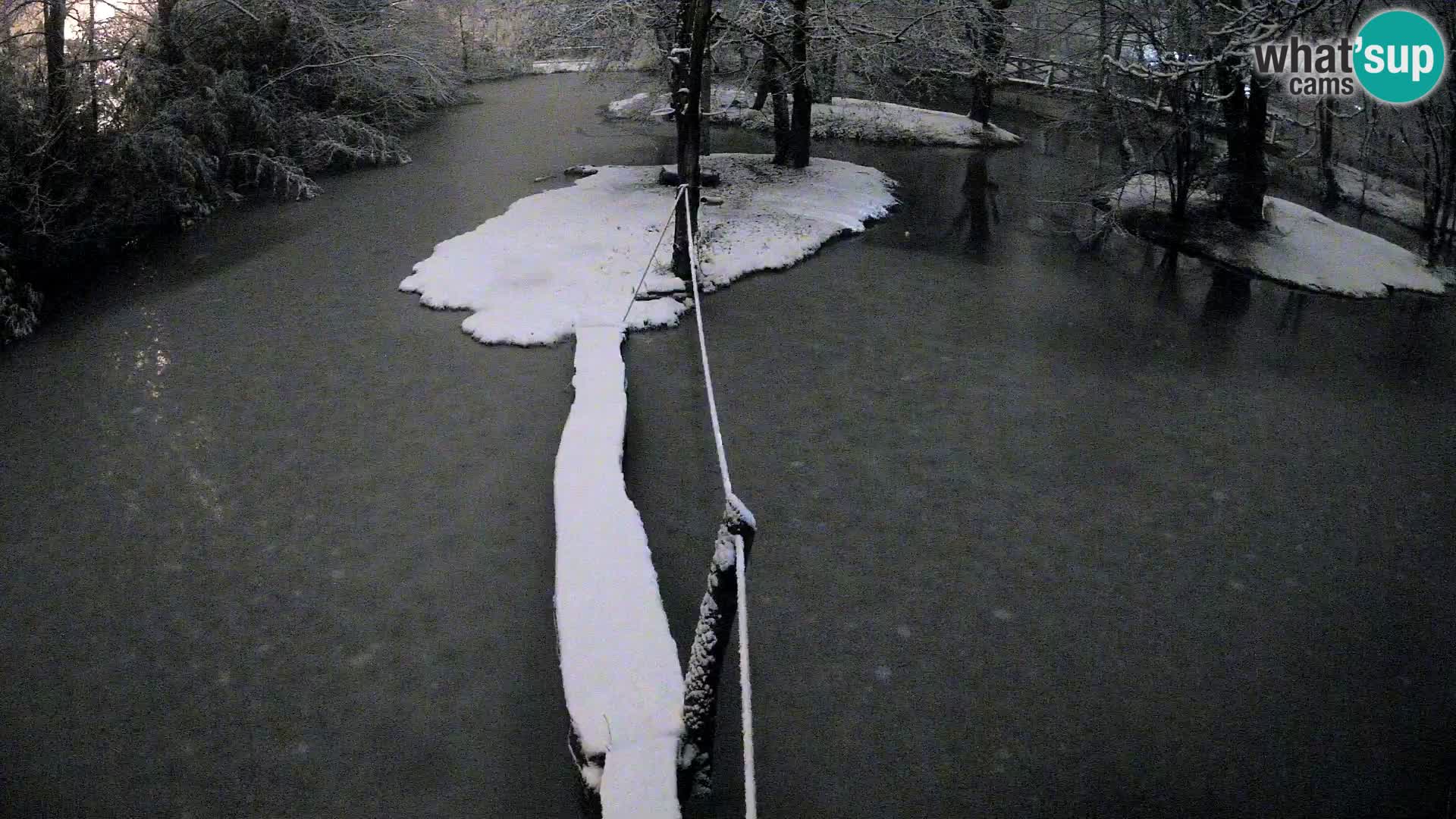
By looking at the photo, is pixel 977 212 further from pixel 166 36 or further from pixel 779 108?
pixel 166 36

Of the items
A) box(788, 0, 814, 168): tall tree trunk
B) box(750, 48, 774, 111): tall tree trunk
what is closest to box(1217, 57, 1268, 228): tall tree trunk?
box(788, 0, 814, 168): tall tree trunk

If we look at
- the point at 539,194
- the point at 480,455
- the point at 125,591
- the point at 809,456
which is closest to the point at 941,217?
the point at 539,194

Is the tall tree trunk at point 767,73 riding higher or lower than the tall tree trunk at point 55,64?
higher

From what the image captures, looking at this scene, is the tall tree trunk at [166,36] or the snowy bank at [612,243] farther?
the tall tree trunk at [166,36]

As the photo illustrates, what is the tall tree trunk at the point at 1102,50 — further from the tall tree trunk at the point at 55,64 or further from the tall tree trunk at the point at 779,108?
the tall tree trunk at the point at 55,64

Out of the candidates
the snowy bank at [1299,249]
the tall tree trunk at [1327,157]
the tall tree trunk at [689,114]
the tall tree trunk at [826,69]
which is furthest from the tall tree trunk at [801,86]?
the tall tree trunk at [1327,157]

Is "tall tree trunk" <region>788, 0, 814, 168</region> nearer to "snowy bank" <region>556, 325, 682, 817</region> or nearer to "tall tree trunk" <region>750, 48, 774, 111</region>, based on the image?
"tall tree trunk" <region>750, 48, 774, 111</region>
